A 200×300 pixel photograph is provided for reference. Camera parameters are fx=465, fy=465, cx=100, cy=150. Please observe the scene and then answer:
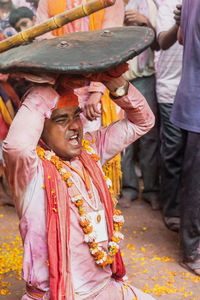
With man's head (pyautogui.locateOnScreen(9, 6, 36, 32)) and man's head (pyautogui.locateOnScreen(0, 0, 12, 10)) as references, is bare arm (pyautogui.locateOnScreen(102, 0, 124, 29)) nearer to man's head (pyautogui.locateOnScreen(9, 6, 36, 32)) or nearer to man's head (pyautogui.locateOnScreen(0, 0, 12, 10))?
man's head (pyautogui.locateOnScreen(9, 6, 36, 32))

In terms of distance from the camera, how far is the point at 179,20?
13.2 feet

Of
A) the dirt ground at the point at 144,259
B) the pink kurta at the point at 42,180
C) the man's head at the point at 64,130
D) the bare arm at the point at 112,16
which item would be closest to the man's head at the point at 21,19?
the bare arm at the point at 112,16

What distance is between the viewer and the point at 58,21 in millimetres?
2439

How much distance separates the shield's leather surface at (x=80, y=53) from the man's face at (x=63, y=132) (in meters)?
0.40

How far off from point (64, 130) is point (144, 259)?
1.98 meters

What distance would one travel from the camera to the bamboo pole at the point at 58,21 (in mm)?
2334

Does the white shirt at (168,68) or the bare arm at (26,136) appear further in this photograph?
the white shirt at (168,68)

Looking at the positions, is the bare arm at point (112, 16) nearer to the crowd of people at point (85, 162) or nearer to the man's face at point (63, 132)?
Answer: the crowd of people at point (85, 162)

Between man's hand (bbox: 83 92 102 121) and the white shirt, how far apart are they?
1397 mm

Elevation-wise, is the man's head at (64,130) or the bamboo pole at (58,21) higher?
the bamboo pole at (58,21)

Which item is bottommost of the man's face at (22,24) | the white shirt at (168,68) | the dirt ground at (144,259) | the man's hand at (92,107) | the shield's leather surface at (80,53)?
the dirt ground at (144,259)

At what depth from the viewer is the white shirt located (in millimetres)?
4949

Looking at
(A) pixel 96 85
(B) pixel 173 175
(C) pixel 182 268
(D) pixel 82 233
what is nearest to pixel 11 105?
(A) pixel 96 85

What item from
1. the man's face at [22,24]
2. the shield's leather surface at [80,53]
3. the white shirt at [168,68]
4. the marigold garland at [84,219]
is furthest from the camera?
the man's face at [22,24]
